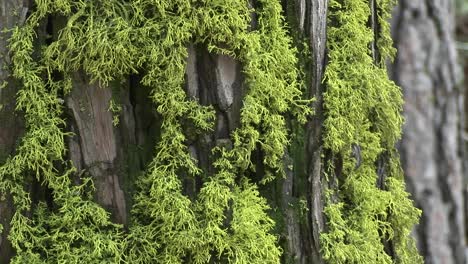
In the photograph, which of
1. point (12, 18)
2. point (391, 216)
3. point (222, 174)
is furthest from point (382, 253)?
point (12, 18)

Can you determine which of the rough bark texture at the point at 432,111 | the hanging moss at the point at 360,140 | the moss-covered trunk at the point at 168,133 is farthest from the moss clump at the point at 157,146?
the rough bark texture at the point at 432,111

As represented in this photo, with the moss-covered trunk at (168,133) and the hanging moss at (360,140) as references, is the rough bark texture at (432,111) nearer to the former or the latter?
the hanging moss at (360,140)

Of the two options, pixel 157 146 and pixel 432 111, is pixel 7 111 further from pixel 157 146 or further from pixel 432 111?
pixel 432 111

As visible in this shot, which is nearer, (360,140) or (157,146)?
(157,146)

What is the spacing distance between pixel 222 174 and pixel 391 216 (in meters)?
0.54

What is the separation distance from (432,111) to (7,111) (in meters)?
2.44

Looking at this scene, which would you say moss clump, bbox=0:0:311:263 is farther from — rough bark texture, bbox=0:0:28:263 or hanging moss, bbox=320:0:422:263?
hanging moss, bbox=320:0:422:263

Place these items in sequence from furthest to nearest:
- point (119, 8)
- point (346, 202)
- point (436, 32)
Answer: point (436, 32), point (346, 202), point (119, 8)

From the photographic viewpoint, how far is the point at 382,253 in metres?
1.65

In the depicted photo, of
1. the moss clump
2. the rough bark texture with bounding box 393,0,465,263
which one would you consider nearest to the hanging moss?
the moss clump

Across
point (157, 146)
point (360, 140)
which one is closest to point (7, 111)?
point (157, 146)

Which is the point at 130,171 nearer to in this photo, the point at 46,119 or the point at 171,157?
the point at 171,157

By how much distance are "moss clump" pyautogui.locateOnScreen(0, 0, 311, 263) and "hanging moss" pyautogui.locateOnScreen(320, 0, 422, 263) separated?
0.60 ft

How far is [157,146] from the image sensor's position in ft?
4.65
